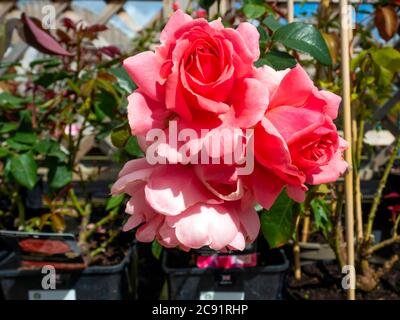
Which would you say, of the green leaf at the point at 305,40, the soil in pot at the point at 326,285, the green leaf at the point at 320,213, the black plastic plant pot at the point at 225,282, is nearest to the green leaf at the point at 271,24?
the green leaf at the point at 305,40

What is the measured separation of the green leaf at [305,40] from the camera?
0.54m

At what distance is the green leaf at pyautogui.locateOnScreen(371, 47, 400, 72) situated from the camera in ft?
2.33

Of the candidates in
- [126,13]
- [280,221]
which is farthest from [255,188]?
[126,13]

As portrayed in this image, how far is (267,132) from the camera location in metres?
0.31

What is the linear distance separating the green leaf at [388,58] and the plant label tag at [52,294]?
2.80ft

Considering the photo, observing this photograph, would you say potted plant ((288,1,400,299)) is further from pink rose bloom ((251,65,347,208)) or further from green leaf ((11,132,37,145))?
green leaf ((11,132,37,145))

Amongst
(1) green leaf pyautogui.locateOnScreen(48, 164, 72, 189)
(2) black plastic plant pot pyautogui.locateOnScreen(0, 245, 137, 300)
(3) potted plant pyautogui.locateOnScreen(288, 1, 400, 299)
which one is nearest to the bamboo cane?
(3) potted plant pyautogui.locateOnScreen(288, 1, 400, 299)

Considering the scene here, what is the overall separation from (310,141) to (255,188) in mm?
59

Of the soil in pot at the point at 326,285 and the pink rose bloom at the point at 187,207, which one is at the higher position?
the pink rose bloom at the point at 187,207

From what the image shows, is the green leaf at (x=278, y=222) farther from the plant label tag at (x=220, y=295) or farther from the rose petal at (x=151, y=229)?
the plant label tag at (x=220, y=295)

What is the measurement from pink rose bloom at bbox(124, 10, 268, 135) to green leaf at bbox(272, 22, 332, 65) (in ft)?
0.76

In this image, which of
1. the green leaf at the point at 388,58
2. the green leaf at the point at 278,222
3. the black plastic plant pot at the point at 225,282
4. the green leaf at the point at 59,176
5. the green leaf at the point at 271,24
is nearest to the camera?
the green leaf at the point at 278,222

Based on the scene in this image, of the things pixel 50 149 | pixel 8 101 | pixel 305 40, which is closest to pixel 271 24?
pixel 305 40
